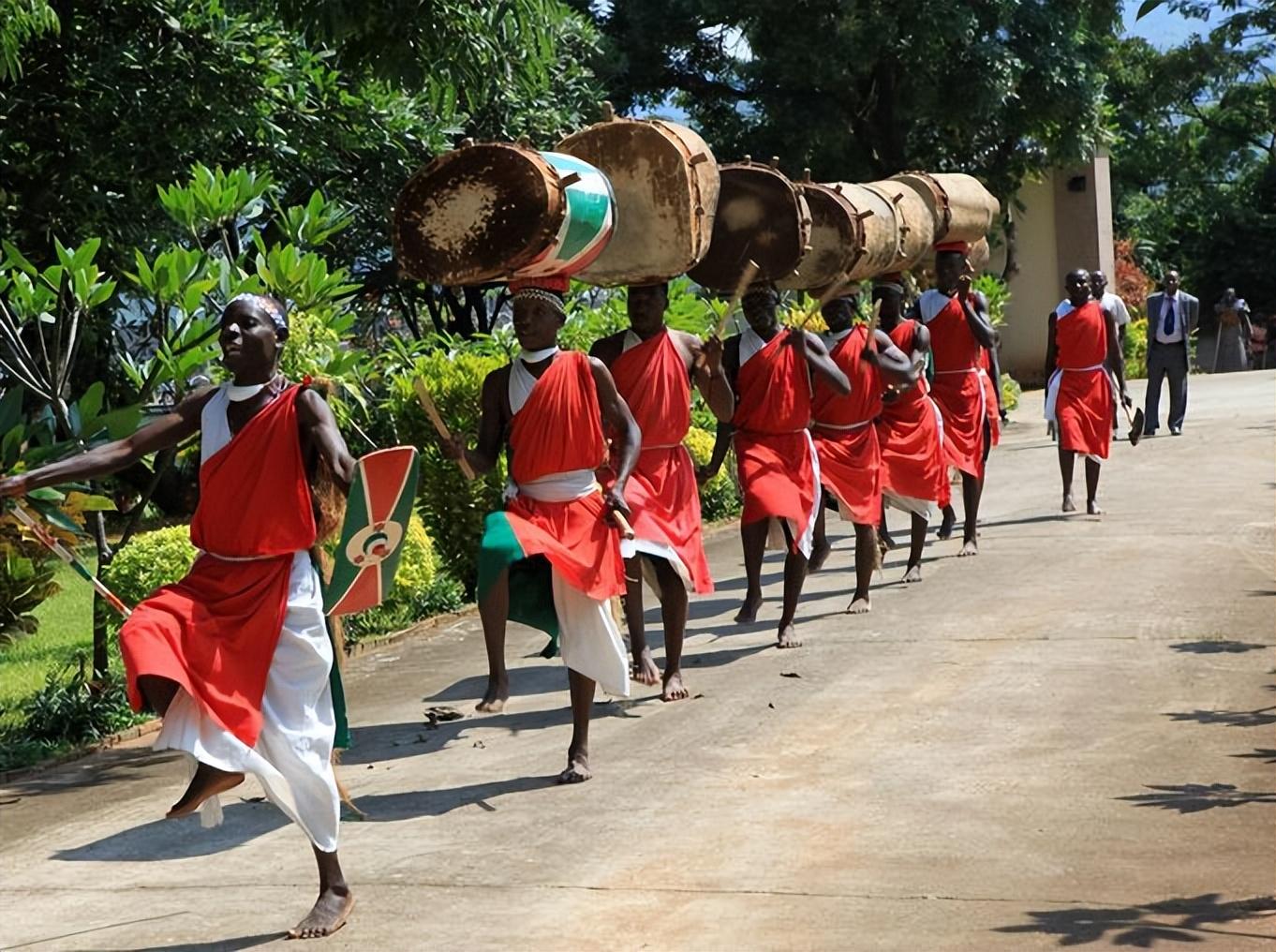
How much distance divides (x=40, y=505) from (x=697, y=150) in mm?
3394

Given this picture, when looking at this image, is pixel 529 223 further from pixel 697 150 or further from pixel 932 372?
pixel 932 372

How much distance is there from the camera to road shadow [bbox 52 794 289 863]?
6.64 metres

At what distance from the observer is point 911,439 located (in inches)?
477

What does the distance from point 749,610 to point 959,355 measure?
3.60 meters

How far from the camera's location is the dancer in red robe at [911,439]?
1196 cm

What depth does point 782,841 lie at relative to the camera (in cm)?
630

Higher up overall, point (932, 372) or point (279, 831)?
point (932, 372)

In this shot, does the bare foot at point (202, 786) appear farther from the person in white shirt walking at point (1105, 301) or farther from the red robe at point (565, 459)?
the person in white shirt walking at point (1105, 301)

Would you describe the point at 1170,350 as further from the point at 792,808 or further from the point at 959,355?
the point at 792,808

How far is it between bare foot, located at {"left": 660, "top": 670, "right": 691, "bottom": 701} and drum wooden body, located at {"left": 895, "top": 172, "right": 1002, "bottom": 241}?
507cm

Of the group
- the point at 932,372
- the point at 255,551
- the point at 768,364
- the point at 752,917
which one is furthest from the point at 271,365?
the point at 932,372

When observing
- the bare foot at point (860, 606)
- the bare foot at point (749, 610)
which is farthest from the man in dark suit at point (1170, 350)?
the bare foot at point (749, 610)

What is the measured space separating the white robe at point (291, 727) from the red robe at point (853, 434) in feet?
18.1

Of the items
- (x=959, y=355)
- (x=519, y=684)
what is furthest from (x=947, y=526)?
(x=519, y=684)
